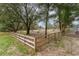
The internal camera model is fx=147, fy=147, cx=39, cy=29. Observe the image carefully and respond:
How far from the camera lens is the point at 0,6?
155cm

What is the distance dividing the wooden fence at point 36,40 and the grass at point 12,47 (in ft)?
0.15

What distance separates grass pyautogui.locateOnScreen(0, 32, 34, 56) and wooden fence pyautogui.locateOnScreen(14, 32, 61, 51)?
0.05 meters

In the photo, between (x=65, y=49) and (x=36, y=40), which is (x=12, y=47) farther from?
(x=65, y=49)

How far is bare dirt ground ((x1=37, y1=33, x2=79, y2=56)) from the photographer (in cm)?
155

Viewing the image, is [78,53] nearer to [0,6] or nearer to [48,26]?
[48,26]

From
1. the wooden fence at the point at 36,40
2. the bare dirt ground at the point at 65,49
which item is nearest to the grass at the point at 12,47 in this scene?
the wooden fence at the point at 36,40

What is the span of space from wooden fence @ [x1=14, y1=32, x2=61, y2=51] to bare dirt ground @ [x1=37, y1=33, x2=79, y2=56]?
0.19 ft

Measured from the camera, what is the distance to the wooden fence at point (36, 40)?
156 centimetres

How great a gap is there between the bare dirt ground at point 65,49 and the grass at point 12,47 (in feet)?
0.56

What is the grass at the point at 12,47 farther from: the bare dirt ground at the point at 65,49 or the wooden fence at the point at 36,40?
the bare dirt ground at the point at 65,49

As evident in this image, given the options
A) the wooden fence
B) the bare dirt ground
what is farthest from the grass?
the bare dirt ground

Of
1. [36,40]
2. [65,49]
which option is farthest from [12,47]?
[65,49]

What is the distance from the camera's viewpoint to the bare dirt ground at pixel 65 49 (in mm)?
1552

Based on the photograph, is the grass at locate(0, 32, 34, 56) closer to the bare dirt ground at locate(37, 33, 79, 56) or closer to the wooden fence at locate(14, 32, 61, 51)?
the wooden fence at locate(14, 32, 61, 51)
